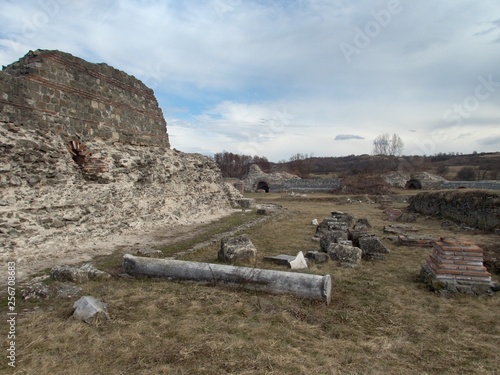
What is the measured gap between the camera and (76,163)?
8883mm

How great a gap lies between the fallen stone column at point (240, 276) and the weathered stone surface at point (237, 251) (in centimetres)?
132

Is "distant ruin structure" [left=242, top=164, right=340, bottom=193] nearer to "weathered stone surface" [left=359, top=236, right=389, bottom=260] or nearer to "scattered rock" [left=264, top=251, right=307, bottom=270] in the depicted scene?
"weathered stone surface" [left=359, top=236, right=389, bottom=260]

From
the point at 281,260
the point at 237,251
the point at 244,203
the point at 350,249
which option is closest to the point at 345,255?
the point at 350,249

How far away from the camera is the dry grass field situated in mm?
3084

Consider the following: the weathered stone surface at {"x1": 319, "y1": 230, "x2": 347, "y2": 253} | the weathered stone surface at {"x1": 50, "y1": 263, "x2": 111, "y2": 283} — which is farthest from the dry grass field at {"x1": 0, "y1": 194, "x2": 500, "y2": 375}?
the weathered stone surface at {"x1": 319, "y1": 230, "x2": 347, "y2": 253}

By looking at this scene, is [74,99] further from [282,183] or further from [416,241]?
[282,183]

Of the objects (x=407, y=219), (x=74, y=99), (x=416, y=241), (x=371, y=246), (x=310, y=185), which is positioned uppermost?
(x=74, y=99)

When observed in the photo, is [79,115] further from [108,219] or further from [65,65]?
[108,219]

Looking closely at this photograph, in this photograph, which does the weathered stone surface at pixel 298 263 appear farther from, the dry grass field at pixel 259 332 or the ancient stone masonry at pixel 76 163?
the ancient stone masonry at pixel 76 163

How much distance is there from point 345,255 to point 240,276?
2905 mm

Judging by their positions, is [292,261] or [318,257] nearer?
[292,261]

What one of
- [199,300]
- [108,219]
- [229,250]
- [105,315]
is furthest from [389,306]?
[108,219]

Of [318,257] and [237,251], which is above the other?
[237,251]

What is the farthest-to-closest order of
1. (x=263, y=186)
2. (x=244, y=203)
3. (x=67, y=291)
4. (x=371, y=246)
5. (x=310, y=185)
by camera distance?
(x=263, y=186) < (x=310, y=185) < (x=244, y=203) < (x=371, y=246) < (x=67, y=291)
